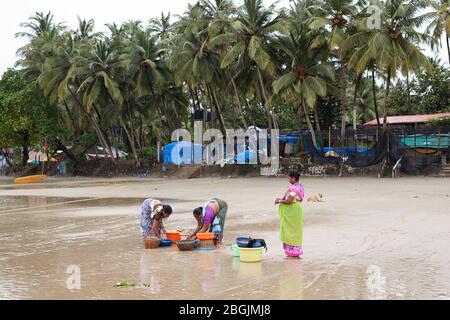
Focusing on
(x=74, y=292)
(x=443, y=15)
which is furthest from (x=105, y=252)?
(x=443, y=15)

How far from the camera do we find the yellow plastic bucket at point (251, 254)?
816cm

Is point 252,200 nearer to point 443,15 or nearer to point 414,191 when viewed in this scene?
point 414,191

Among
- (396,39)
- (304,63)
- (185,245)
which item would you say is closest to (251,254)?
(185,245)

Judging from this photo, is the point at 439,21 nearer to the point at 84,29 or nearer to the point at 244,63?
the point at 244,63

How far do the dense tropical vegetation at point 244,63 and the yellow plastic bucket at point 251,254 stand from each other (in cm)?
2238

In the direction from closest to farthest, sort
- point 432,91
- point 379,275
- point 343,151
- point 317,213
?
point 379,275 → point 317,213 → point 343,151 → point 432,91

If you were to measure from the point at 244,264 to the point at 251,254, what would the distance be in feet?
0.59

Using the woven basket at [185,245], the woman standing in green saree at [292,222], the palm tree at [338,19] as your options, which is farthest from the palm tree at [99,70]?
the woman standing in green saree at [292,222]

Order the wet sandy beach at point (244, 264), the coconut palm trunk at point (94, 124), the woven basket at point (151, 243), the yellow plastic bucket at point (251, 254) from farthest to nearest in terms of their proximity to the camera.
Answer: the coconut palm trunk at point (94, 124) → the woven basket at point (151, 243) → the yellow plastic bucket at point (251, 254) → the wet sandy beach at point (244, 264)

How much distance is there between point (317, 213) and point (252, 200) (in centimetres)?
467

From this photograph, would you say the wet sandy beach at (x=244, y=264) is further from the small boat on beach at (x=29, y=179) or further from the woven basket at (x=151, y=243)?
the small boat on beach at (x=29, y=179)

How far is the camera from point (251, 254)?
8.18 m

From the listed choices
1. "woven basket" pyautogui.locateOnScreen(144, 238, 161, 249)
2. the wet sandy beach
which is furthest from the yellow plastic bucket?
"woven basket" pyautogui.locateOnScreen(144, 238, 161, 249)
